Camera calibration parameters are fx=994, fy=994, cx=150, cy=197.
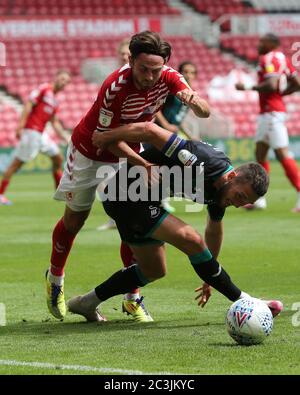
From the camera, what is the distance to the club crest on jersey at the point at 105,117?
7.19 m

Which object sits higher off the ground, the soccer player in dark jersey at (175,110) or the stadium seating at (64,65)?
the soccer player in dark jersey at (175,110)

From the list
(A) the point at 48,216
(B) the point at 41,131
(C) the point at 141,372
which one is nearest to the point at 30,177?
(B) the point at 41,131

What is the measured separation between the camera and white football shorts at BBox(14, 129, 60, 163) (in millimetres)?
17438

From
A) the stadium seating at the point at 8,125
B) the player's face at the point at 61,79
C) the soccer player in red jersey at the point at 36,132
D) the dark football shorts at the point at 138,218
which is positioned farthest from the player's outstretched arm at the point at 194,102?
the stadium seating at the point at 8,125

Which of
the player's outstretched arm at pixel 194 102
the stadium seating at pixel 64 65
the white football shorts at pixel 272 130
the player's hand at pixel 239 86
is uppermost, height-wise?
the player's outstretched arm at pixel 194 102

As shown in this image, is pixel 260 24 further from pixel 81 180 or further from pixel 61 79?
pixel 81 180

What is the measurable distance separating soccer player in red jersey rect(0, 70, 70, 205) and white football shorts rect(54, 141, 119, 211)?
31.1 feet

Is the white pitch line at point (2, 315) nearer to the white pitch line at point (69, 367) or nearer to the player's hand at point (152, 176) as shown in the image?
the white pitch line at point (69, 367)

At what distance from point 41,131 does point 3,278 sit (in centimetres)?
848

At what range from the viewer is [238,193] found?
22.0 feet

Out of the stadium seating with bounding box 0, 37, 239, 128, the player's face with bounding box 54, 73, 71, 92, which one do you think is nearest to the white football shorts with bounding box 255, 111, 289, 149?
the player's face with bounding box 54, 73, 71, 92

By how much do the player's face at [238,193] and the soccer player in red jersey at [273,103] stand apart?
799 cm

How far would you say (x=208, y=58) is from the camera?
109ft

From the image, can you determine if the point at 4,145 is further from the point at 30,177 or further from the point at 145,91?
the point at 145,91
